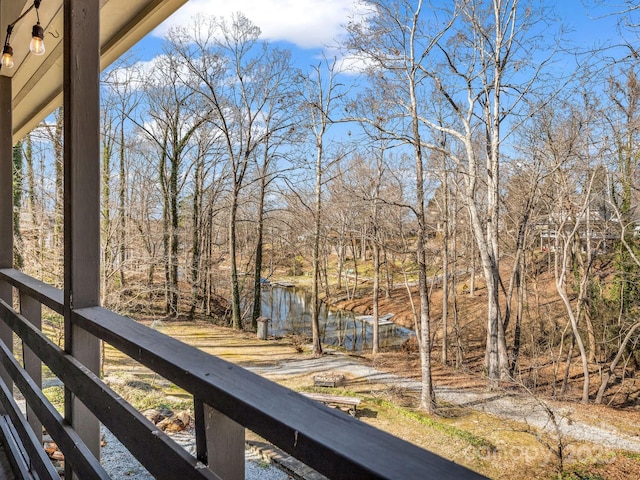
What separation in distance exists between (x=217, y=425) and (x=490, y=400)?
9.39 metres

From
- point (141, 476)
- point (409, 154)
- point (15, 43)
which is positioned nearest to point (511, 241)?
point (409, 154)

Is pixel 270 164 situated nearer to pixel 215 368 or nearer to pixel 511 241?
pixel 511 241

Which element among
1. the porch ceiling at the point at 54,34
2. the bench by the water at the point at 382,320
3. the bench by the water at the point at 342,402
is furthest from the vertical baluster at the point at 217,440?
the bench by the water at the point at 382,320

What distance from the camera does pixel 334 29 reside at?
461 inches

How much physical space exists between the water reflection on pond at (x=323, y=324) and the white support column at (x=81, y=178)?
12.4 m

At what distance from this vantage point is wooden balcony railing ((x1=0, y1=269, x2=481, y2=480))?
427mm

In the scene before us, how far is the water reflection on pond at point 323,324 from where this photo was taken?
14.0m

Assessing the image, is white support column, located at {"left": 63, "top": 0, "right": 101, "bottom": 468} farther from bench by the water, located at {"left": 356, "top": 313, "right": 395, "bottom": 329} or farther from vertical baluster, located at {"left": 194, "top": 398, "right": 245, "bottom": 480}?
bench by the water, located at {"left": 356, "top": 313, "right": 395, "bottom": 329}

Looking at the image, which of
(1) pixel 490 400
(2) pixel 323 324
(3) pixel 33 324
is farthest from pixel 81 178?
(2) pixel 323 324

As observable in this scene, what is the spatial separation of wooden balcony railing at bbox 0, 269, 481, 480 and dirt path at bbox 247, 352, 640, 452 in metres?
6.39

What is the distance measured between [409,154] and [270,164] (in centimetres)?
421

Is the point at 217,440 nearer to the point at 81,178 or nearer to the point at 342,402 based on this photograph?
the point at 81,178

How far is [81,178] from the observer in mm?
1195

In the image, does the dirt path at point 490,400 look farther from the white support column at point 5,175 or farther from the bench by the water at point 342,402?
the white support column at point 5,175
